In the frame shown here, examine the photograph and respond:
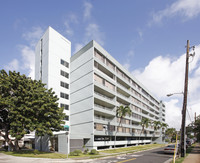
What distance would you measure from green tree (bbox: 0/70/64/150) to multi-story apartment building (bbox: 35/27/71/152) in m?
11.9

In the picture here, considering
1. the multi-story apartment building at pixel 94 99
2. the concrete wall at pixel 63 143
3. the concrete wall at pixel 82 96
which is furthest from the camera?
the concrete wall at pixel 82 96

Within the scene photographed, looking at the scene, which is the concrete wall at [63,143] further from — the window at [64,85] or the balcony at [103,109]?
the window at [64,85]

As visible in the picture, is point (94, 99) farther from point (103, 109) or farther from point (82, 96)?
point (103, 109)

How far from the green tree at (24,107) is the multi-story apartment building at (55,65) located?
11945 millimetres

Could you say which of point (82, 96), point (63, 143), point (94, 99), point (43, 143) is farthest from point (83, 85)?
point (43, 143)

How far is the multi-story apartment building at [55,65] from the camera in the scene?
40278 millimetres

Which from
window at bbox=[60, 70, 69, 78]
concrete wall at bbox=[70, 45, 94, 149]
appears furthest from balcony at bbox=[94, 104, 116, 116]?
window at bbox=[60, 70, 69, 78]

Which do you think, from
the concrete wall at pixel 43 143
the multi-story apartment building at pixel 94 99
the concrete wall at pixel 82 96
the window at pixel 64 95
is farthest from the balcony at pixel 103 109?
the concrete wall at pixel 43 143

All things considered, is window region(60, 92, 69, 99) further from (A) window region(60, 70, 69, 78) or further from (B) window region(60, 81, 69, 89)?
(A) window region(60, 70, 69, 78)

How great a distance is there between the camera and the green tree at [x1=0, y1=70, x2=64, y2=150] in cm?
2423

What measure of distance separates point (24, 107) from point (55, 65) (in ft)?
61.6

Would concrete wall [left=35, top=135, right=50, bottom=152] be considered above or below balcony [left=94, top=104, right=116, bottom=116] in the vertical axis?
below

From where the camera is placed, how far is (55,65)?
136 feet

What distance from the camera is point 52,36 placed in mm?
42312
